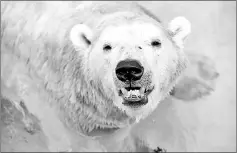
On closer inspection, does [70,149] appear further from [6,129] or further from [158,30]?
[158,30]

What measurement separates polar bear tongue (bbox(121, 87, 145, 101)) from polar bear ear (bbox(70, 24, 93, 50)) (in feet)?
1.16

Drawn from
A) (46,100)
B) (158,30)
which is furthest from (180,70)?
(46,100)

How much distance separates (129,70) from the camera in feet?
6.07

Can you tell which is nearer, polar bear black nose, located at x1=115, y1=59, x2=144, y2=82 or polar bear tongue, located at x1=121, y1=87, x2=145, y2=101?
polar bear black nose, located at x1=115, y1=59, x2=144, y2=82

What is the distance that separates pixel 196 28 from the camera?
2.63m

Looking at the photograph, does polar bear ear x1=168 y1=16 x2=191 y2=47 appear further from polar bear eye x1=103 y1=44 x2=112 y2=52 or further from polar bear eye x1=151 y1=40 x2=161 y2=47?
polar bear eye x1=103 y1=44 x2=112 y2=52

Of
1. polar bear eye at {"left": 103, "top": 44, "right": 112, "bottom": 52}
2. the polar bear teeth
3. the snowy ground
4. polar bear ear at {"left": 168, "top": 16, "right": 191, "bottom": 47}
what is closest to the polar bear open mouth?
the polar bear teeth

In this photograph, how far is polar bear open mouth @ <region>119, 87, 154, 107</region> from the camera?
77.8 inches

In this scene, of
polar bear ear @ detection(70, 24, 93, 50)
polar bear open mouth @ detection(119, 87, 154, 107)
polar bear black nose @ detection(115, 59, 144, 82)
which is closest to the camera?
polar bear black nose @ detection(115, 59, 144, 82)

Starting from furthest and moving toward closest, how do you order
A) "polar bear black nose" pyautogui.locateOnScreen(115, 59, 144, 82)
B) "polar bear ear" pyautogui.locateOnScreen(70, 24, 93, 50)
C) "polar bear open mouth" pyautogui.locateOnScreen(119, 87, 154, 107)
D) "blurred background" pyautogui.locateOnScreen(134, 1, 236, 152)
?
"blurred background" pyautogui.locateOnScreen(134, 1, 236, 152), "polar bear ear" pyautogui.locateOnScreen(70, 24, 93, 50), "polar bear open mouth" pyautogui.locateOnScreen(119, 87, 154, 107), "polar bear black nose" pyautogui.locateOnScreen(115, 59, 144, 82)

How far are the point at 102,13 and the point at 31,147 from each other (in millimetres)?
1161

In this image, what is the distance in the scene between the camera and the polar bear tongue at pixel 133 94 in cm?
198

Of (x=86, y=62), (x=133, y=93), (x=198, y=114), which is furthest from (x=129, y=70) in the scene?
→ (x=198, y=114)

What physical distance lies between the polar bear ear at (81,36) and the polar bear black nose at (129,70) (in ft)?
1.09
